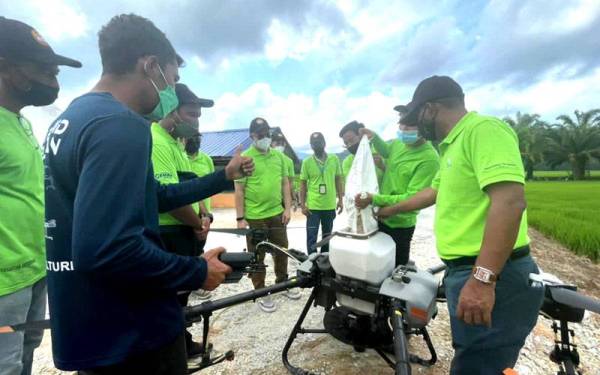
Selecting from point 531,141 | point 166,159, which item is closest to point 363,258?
point 166,159

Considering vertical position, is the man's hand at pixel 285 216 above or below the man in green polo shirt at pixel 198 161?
below

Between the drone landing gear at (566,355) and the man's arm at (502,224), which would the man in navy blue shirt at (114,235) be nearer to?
the man's arm at (502,224)

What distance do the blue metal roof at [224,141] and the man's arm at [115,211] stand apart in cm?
1335

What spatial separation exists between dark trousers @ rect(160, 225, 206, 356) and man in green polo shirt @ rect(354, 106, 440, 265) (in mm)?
1789

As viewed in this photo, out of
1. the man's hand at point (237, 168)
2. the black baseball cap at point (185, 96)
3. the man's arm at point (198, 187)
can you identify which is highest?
the black baseball cap at point (185, 96)

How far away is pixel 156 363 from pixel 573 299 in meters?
1.81

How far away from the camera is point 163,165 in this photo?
2365 mm

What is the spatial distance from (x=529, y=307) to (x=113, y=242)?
1850 millimetres

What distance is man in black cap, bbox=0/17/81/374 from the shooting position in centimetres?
161

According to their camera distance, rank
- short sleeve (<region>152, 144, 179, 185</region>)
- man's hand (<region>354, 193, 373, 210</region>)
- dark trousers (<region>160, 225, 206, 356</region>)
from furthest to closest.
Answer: dark trousers (<region>160, 225, 206, 356</region>)
short sleeve (<region>152, 144, 179, 185</region>)
man's hand (<region>354, 193, 373, 210</region>)

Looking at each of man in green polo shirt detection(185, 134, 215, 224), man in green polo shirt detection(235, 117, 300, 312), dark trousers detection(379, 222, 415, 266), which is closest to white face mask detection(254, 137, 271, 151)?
man in green polo shirt detection(235, 117, 300, 312)

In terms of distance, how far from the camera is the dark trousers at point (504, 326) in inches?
60.0

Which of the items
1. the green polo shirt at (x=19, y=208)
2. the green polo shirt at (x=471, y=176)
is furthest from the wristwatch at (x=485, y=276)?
the green polo shirt at (x=19, y=208)

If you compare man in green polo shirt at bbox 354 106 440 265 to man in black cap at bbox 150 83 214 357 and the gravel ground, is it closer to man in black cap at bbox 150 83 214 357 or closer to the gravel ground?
the gravel ground
